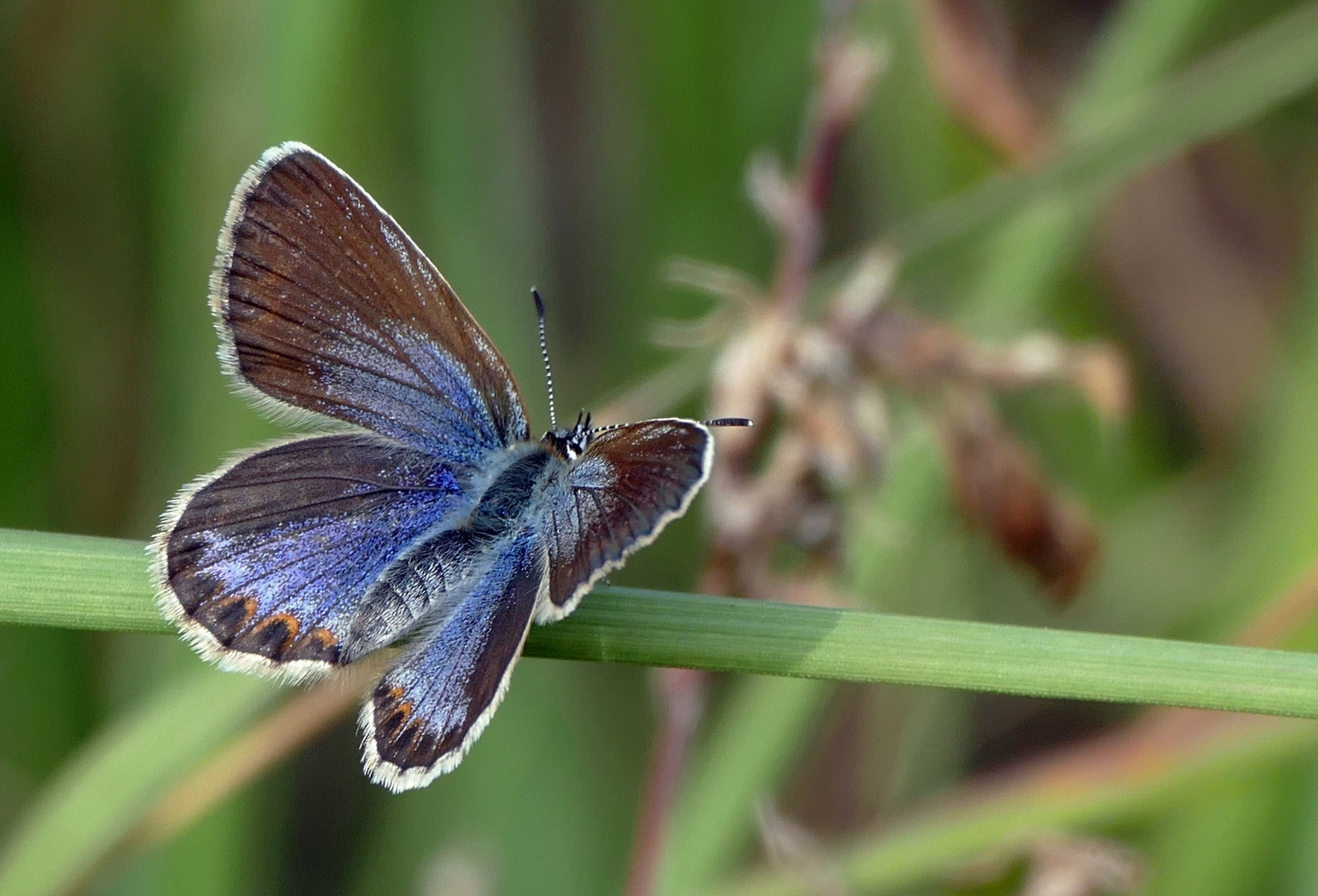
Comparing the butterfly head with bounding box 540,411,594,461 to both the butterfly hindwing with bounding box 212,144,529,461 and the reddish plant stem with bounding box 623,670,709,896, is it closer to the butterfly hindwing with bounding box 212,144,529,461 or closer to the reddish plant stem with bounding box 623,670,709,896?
the butterfly hindwing with bounding box 212,144,529,461

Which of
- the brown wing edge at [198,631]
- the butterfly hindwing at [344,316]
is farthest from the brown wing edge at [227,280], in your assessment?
the brown wing edge at [198,631]

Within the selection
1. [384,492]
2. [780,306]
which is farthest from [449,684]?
[780,306]

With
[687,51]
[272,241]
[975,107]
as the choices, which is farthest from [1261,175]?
→ [272,241]

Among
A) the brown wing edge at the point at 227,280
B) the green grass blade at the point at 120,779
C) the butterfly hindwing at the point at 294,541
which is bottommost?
the green grass blade at the point at 120,779

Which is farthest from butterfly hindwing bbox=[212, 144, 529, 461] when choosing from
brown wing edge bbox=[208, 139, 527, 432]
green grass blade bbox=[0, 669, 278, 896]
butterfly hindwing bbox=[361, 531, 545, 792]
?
green grass blade bbox=[0, 669, 278, 896]

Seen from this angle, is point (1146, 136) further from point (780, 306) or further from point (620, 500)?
point (620, 500)

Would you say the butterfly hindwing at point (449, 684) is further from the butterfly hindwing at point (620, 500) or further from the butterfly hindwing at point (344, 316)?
the butterfly hindwing at point (344, 316)

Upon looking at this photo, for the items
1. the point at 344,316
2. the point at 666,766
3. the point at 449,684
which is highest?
the point at 344,316
